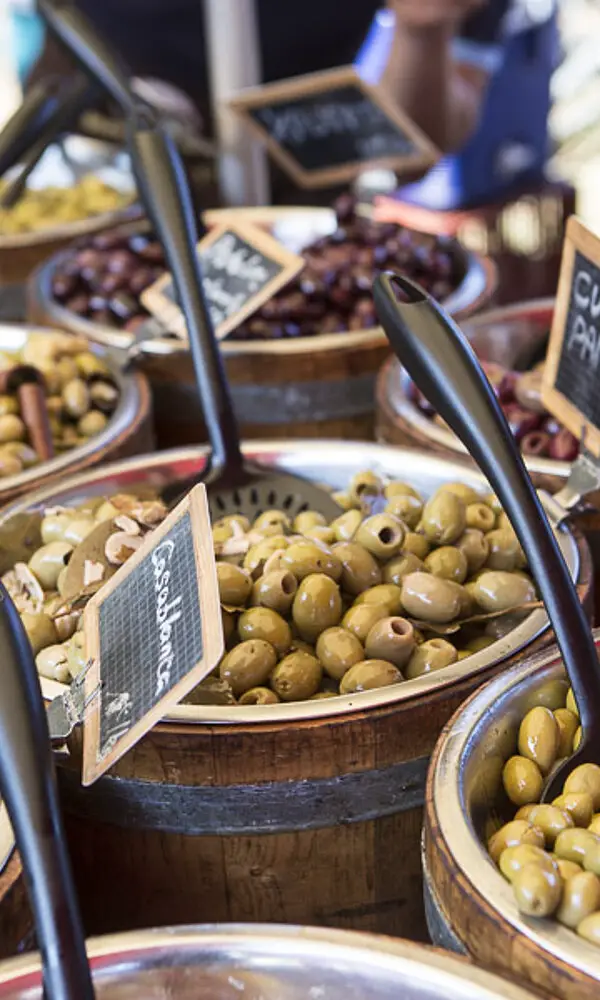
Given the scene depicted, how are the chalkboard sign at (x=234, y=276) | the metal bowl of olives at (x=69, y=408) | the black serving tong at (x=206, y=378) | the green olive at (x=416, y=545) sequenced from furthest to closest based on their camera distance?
the chalkboard sign at (x=234, y=276) → the metal bowl of olives at (x=69, y=408) → the black serving tong at (x=206, y=378) → the green olive at (x=416, y=545)

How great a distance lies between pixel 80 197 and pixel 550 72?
172 centimetres

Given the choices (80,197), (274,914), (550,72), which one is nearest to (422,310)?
(274,914)

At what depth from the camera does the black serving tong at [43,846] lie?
0.85 metres

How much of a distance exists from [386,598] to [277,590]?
132 millimetres

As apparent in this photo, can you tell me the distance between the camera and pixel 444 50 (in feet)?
10.6

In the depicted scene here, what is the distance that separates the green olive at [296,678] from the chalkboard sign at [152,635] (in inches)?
8.4

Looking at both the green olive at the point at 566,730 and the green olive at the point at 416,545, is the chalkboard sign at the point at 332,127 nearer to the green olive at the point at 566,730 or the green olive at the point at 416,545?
the green olive at the point at 416,545

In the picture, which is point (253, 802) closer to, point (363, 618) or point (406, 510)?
point (363, 618)

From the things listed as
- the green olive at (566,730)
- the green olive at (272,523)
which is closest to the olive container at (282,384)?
the green olive at (272,523)

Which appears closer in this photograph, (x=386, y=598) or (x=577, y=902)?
(x=577, y=902)

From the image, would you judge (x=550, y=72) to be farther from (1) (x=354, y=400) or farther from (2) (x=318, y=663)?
(2) (x=318, y=663)

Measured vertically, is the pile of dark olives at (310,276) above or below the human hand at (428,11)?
below

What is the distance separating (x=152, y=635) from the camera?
113 cm

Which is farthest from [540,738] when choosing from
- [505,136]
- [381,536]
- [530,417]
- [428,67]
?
[505,136]
